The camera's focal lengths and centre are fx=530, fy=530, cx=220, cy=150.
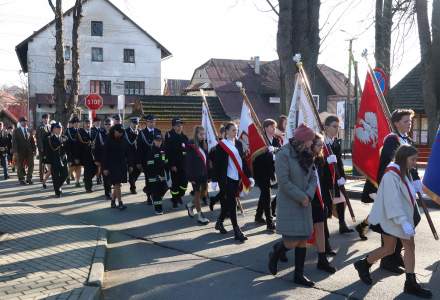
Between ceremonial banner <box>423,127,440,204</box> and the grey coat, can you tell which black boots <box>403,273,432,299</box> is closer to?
the grey coat

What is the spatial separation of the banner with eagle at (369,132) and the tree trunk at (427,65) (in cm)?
660

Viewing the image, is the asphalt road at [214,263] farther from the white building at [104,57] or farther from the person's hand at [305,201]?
the white building at [104,57]

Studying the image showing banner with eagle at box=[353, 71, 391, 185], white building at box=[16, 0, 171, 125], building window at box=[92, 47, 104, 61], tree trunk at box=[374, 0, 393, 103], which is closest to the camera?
banner with eagle at box=[353, 71, 391, 185]

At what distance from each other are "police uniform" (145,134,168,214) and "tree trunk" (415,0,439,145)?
7458 millimetres

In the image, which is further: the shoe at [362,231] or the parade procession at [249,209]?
the shoe at [362,231]

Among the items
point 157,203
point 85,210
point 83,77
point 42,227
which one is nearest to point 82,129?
point 85,210

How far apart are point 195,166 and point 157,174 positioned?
4.51 feet

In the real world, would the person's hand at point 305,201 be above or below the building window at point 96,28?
below

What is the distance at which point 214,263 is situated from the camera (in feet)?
23.5

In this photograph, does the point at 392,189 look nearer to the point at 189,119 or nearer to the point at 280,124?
the point at 280,124

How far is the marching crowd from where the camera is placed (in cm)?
580

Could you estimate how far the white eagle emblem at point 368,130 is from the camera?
812cm

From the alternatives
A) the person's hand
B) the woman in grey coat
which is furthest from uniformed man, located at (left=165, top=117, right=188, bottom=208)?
the person's hand

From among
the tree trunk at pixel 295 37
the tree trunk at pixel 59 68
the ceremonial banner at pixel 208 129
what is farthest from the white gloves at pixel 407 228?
the tree trunk at pixel 59 68
